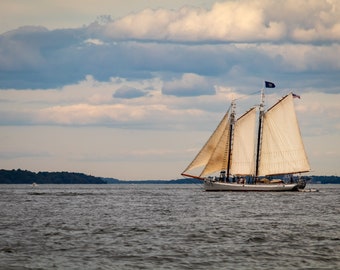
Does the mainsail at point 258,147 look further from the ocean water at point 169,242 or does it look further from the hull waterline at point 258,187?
the ocean water at point 169,242

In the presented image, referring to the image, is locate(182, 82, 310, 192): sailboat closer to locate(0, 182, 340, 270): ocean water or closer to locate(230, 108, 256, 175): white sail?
locate(230, 108, 256, 175): white sail

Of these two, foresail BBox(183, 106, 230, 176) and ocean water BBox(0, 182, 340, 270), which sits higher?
foresail BBox(183, 106, 230, 176)

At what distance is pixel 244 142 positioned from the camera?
16275cm

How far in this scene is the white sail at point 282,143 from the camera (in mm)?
155000

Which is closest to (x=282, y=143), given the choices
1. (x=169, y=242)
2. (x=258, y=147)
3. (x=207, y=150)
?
(x=258, y=147)

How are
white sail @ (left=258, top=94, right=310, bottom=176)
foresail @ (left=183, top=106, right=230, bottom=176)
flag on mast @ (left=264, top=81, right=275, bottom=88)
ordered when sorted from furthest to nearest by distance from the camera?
flag on mast @ (left=264, top=81, right=275, bottom=88) → foresail @ (left=183, top=106, right=230, bottom=176) → white sail @ (left=258, top=94, right=310, bottom=176)

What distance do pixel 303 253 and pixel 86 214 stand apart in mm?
40130

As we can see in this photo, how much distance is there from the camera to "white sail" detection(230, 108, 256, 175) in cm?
16275

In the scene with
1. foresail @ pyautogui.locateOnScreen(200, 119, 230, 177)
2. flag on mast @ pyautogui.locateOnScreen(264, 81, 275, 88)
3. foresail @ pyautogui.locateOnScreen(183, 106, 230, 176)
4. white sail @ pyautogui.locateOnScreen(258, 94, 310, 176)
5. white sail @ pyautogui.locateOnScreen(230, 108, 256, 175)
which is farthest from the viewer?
flag on mast @ pyautogui.locateOnScreen(264, 81, 275, 88)

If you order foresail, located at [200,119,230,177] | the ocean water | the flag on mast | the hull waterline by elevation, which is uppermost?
the flag on mast

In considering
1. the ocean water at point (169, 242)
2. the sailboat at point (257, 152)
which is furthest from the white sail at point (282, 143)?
the ocean water at point (169, 242)

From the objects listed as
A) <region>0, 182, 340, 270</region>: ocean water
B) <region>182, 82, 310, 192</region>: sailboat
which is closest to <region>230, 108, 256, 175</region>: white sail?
<region>182, 82, 310, 192</region>: sailboat

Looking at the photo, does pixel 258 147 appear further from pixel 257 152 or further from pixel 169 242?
pixel 169 242

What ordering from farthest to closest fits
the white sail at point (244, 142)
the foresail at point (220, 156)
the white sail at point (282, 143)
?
1. the white sail at point (244, 142)
2. the foresail at point (220, 156)
3. the white sail at point (282, 143)
